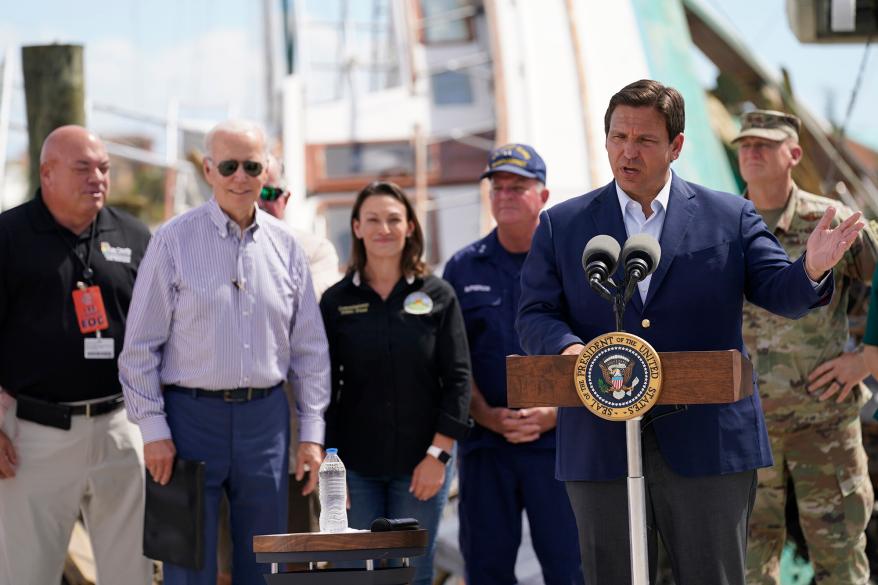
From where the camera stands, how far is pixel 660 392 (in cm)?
308

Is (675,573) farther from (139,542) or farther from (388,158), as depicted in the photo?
(388,158)

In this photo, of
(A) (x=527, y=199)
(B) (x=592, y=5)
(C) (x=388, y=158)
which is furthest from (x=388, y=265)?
(C) (x=388, y=158)

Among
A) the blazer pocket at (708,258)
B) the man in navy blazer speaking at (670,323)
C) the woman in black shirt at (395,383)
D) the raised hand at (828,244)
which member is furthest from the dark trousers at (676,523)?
the woman in black shirt at (395,383)

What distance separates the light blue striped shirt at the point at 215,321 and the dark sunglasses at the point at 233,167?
0.44 feet

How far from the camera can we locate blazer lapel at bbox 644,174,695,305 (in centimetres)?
346

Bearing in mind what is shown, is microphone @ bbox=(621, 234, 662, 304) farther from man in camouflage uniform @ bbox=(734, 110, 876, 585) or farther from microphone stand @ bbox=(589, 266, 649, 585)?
man in camouflage uniform @ bbox=(734, 110, 876, 585)

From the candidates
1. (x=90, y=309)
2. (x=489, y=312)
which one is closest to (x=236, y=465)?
(x=90, y=309)

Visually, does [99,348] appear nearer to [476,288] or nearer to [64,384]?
[64,384]

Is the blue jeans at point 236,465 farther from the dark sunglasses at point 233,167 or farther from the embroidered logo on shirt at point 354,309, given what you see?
the dark sunglasses at point 233,167

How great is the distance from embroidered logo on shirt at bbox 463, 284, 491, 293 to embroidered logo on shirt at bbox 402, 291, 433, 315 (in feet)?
1.05

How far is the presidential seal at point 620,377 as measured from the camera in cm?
306

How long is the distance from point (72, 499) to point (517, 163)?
209cm

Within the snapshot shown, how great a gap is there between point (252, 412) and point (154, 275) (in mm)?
559

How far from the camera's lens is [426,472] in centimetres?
483
